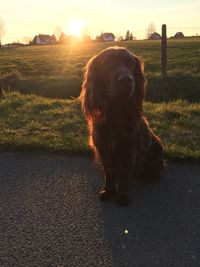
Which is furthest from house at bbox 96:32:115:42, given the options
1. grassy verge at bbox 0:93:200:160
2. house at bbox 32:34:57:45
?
grassy verge at bbox 0:93:200:160

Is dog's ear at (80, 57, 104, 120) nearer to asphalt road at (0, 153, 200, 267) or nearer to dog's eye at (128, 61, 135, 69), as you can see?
dog's eye at (128, 61, 135, 69)

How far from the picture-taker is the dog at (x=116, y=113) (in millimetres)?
4102

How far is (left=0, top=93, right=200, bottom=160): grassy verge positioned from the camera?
20.1ft

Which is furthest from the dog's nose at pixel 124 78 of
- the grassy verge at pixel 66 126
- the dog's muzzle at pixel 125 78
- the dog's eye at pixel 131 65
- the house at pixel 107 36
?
the house at pixel 107 36

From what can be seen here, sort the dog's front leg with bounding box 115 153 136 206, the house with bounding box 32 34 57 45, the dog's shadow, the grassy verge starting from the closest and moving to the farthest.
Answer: the dog's shadow
the dog's front leg with bounding box 115 153 136 206
the grassy verge
the house with bounding box 32 34 57 45

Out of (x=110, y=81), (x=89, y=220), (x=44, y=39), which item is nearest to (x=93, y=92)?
(x=110, y=81)

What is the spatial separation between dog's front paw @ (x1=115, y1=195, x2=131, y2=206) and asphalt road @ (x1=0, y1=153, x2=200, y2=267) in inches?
2.2

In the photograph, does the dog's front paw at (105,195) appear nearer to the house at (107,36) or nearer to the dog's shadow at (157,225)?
the dog's shadow at (157,225)

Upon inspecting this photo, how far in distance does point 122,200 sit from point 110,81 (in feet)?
4.05

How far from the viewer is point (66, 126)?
733 centimetres

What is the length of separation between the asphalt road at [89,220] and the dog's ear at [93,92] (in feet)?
3.24

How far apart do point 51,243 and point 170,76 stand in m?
9.49

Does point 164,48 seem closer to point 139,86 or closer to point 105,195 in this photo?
point 139,86

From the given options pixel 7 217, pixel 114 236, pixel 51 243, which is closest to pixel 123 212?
pixel 114 236
